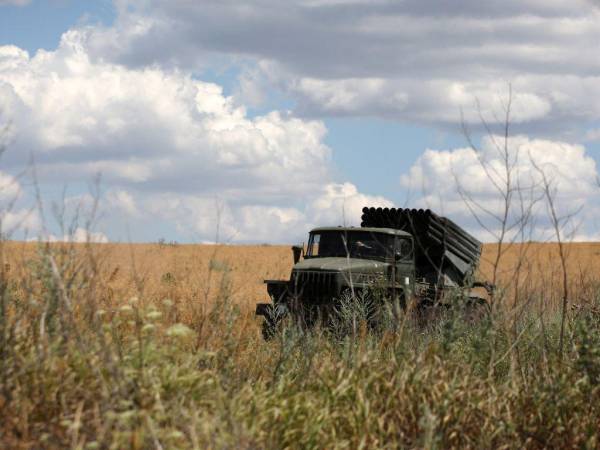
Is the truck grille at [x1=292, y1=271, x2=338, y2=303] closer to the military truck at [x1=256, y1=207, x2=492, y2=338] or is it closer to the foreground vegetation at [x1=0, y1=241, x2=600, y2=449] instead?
the military truck at [x1=256, y1=207, x2=492, y2=338]

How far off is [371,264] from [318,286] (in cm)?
95

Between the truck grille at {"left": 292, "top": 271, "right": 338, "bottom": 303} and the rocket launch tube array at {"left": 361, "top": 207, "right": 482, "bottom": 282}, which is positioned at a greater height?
the rocket launch tube array at {"left": 361, "top": 207, "right": 482, "bottom": 282}

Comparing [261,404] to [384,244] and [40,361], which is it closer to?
[40,361]

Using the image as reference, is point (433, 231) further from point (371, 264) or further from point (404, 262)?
point (371, 264)

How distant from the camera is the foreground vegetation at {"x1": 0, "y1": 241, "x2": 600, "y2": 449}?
4.96 metres

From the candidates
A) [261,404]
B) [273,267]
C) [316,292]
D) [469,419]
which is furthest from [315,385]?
[273,267]

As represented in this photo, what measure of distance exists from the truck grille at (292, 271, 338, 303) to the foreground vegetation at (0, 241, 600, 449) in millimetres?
6004

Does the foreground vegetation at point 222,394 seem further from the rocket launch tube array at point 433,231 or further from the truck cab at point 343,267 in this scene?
the rocket launch tube array at point 433,231

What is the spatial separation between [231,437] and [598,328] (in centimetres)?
530

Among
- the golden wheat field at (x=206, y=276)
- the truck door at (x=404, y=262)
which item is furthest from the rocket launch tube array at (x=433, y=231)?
the golden wheat field at (x=206, y=276)

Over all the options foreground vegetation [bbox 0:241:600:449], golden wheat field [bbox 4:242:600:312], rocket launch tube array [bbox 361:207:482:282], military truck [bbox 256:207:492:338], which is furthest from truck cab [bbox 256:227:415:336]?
foreground vegetation [bbox 0:241:600:449]

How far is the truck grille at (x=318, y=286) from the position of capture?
43.8ft

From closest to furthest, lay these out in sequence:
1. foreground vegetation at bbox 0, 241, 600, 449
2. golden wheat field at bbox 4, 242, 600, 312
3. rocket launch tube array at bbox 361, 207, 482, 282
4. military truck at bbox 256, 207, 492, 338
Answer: foreground vegetation at bbox 0, 241, 600, 449, golden wheat field at bbox 4, 242, 600, 312, military truck at bbox 256, 207, 492, 338, rocket launch tube array at bbox 361, 207, 482, 282

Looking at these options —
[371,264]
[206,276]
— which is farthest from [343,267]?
[206,276]
